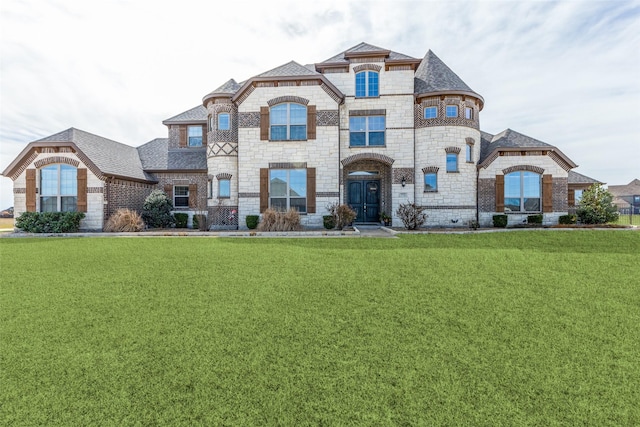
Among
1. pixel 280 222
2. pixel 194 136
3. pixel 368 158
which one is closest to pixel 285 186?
pixel 280 222

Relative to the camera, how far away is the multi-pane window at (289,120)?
16703 mm

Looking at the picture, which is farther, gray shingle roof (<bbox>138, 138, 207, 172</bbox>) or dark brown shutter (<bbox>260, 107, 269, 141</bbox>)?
gray shingle roof (<bbox>138, 138, 207, 172</bbox>)

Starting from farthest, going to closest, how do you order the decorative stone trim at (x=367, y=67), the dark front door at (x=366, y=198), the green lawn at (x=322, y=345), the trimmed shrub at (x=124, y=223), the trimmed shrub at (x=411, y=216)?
the dark front door at (x=366, y=198)
the decorative stone trim at (x=367, y=67)
the trimmed shrub at (x=124, y=223)
the trimmed shrub at (x=411, y=216)
the green lawn at (x=322, y=345)

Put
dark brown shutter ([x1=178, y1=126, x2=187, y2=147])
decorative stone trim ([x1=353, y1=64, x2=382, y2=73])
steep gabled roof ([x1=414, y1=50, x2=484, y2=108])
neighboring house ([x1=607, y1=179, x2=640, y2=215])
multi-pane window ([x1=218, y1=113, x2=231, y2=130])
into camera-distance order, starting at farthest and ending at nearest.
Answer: neighboring house ([x1=607, y1=179, x2=640, y2=215]) → dark brown shutter ([x1=178, y1=126, x2=187, y2=147]) → multi-pane window ([x1=218, y1=113, x2=231, y2=130]) → decorative stone trim ([x1=353, y1=64, x2=382, y2=73]) → steep gabled roof ([x1=414, y1=50, x2=484, y2=108])

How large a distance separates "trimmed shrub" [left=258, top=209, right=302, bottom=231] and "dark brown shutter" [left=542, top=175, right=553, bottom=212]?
14074mm

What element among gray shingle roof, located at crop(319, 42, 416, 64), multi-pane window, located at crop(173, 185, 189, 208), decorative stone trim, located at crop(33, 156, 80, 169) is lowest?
multi-pane window, located at crop(173, 185, 189, 208)

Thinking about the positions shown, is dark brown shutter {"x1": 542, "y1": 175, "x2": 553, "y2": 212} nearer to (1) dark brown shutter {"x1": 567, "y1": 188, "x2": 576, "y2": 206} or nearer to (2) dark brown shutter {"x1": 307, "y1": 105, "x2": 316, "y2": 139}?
(1) dark brown shutter {"x1": 567, "y1": 188, "x2": 576, "y2": 206}

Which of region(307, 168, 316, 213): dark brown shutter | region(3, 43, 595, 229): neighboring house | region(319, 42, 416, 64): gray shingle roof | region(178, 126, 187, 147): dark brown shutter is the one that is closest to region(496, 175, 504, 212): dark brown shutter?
region(3, 43, 595, 229): neighboring house

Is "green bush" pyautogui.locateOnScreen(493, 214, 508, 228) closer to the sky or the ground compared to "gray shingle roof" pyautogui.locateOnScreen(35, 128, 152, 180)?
closer to the ground

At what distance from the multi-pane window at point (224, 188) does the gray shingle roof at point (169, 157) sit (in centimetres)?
244

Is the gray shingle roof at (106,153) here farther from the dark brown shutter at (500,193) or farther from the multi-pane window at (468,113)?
the dark brown shutter at (500,193)

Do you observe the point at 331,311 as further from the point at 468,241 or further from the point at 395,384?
the point at 468,241

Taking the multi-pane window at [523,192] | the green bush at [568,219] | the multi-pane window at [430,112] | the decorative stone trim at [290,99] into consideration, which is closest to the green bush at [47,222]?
the decorative stone trim at [290,99]

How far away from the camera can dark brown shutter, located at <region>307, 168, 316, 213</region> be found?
→ 16.5 metres
